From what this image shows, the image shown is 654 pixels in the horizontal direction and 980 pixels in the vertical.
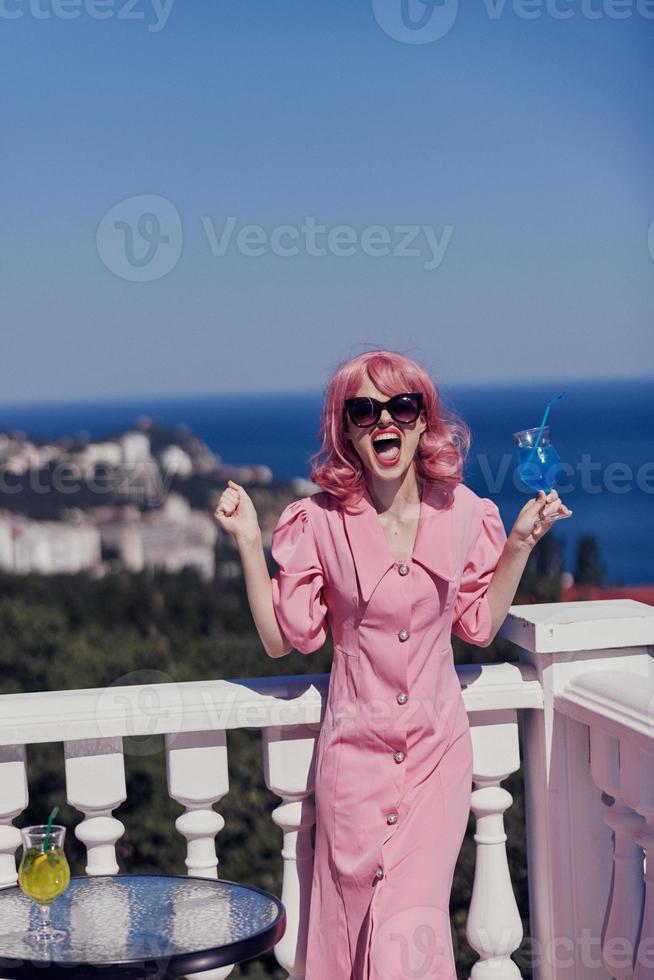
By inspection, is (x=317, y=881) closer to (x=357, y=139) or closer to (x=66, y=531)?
(x=66, y=531)

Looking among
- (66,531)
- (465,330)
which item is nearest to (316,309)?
(465,330)

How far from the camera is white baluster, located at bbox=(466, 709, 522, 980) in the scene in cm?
255

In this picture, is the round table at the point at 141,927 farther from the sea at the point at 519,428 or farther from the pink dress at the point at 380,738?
the sea at the point at 519,428

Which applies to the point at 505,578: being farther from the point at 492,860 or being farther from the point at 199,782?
the point at 199,782

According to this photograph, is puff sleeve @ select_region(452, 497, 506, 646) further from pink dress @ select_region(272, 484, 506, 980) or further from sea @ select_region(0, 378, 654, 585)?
sea @ select_region(0, 378, 654, 585)

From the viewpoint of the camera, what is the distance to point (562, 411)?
2094 cm

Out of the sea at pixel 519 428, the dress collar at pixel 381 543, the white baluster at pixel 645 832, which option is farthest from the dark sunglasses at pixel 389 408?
the sea at pixel 519 428

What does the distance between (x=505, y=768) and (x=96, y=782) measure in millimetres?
796

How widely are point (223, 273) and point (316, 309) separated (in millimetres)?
1404

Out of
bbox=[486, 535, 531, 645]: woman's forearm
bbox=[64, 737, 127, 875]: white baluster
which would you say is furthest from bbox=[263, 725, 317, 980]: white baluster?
bbox=[486, 535, 531, 645]: woman's forearm

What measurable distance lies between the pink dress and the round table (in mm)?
203

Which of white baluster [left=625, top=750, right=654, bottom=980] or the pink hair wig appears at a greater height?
the pink hair wig

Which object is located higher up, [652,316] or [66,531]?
[652,316]

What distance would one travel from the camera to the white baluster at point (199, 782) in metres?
2.45
